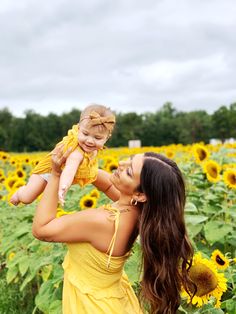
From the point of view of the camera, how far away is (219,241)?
3451 millimetres

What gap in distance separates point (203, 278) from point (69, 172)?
→ 67cm

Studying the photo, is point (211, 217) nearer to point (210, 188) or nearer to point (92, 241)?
point (210, 188)

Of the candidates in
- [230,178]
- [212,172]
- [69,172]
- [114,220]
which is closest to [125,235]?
[114,220]

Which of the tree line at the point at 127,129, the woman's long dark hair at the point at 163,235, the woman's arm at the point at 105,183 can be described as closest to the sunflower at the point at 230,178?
the woman's arm at the point at 105,183

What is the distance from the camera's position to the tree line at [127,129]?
28891mm

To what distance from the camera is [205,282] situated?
235cm

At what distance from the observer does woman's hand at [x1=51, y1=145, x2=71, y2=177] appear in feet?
7.29

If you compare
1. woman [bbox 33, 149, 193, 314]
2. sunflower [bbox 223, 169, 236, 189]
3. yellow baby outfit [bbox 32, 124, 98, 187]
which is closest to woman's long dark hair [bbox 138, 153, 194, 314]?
woman [bbox 33, 149, 193, 314]

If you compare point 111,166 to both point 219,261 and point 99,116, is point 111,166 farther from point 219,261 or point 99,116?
point 99,116

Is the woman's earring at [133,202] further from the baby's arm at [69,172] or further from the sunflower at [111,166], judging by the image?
the sunflower at [111,166]

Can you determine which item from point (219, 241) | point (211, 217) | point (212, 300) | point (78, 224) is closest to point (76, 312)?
point (78, 224)

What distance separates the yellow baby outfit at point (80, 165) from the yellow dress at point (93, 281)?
0.48ft

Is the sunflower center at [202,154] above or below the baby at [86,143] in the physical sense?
below

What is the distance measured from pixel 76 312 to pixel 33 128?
3021 cm
